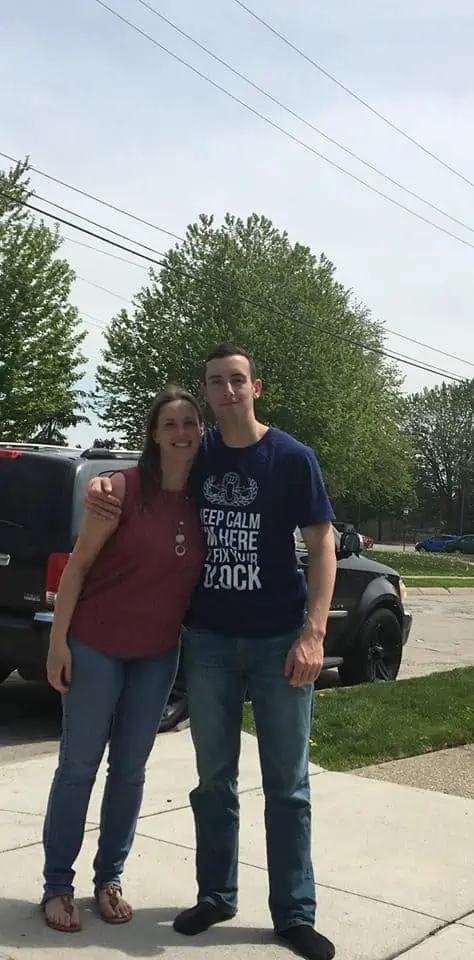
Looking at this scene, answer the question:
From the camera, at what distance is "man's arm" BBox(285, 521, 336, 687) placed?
3.61 meters

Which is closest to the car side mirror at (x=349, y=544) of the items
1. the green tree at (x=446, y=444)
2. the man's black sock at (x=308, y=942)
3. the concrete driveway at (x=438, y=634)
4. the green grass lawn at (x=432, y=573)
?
the concrete driveway at (x=438, y=634)

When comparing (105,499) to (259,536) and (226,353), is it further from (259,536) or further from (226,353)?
(226,353)

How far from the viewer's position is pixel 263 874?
14.6ft

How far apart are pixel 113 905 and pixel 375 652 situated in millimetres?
5956

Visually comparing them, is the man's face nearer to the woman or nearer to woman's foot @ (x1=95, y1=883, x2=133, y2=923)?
the woman

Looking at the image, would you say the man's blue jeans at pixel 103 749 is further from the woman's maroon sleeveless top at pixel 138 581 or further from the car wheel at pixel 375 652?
the car wheel at pixel 375 652


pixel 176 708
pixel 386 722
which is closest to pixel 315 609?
pixel 176 708

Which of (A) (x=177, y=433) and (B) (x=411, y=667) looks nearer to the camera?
(A) (x=177, y=433)

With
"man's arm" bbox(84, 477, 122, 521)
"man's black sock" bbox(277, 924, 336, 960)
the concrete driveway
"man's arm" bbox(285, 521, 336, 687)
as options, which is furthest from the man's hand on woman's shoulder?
the concrete driveway

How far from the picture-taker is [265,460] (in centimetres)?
369

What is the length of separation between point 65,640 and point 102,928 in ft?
3.27

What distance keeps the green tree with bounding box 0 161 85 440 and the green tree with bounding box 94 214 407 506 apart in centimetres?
1006

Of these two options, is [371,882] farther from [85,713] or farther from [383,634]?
[383,634]

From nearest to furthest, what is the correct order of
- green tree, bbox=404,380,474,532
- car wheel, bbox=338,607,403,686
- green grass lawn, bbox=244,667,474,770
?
green grass lawn, bbox=244,667,474,770 < car wheel, bbox=338,607,403,686 < green tree, bbox=404,380,474,532
